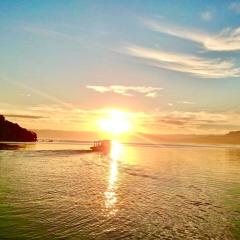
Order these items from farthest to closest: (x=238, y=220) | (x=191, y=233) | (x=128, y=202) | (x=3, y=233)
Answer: (x=128, y=202) → (x=238, y=220) → (x=191, y=233) → (x=3, y=233)

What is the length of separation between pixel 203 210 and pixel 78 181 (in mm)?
23494

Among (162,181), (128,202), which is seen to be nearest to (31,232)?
(128,202)

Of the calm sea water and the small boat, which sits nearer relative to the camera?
the calm sea water

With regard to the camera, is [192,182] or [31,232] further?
[192,182]

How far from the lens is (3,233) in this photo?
2302 cm

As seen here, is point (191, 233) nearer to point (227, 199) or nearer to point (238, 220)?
point (238, 220)

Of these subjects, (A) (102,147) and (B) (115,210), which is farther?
(A) (102,147)

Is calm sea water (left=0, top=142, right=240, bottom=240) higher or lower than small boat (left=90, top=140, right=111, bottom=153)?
lower

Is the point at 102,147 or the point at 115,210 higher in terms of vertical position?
the point at 102,147

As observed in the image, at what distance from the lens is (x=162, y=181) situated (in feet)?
179

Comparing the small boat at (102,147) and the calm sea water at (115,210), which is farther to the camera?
the small boat at (102,147)

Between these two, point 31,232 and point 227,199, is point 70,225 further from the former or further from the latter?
point 227,199

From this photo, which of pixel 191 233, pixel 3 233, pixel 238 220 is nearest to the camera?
pixel 3 233

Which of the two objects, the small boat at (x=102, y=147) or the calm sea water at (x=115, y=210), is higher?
the small boat at (x=102, y=147)
